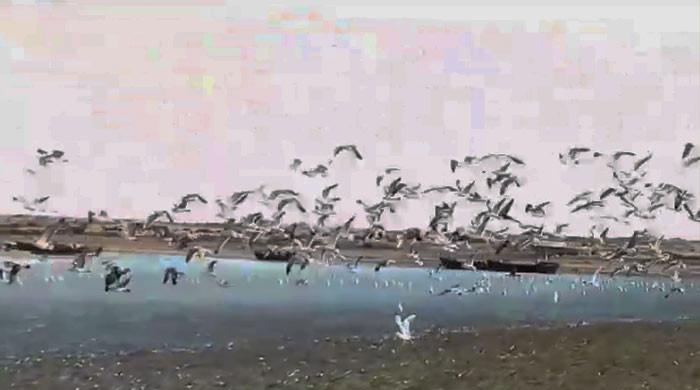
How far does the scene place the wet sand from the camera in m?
1.22

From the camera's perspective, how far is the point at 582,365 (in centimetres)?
130

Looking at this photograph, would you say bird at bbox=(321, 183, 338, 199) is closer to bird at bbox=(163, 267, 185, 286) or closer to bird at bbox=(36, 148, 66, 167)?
bird at bbox=(163, 267, 185, 286)

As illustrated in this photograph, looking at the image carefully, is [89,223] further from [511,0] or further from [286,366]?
[511,0]

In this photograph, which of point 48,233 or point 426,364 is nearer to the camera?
point 48,233

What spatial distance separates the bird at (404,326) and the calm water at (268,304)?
0.01 metres

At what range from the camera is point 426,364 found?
4.15 ft

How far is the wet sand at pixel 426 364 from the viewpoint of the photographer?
1.22m

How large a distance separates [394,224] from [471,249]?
132 mm

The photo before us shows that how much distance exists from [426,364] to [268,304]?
0.28 meters

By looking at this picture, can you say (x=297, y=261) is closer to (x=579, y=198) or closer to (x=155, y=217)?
(x=155, y=217)

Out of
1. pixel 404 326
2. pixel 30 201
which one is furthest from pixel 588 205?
pixel 30 201

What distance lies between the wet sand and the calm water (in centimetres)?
2

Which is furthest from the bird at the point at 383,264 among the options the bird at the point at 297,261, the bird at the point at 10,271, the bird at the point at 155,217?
the bird at the point at 10,271

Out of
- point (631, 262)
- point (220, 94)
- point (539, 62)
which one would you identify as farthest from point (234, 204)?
point (631, 262)
